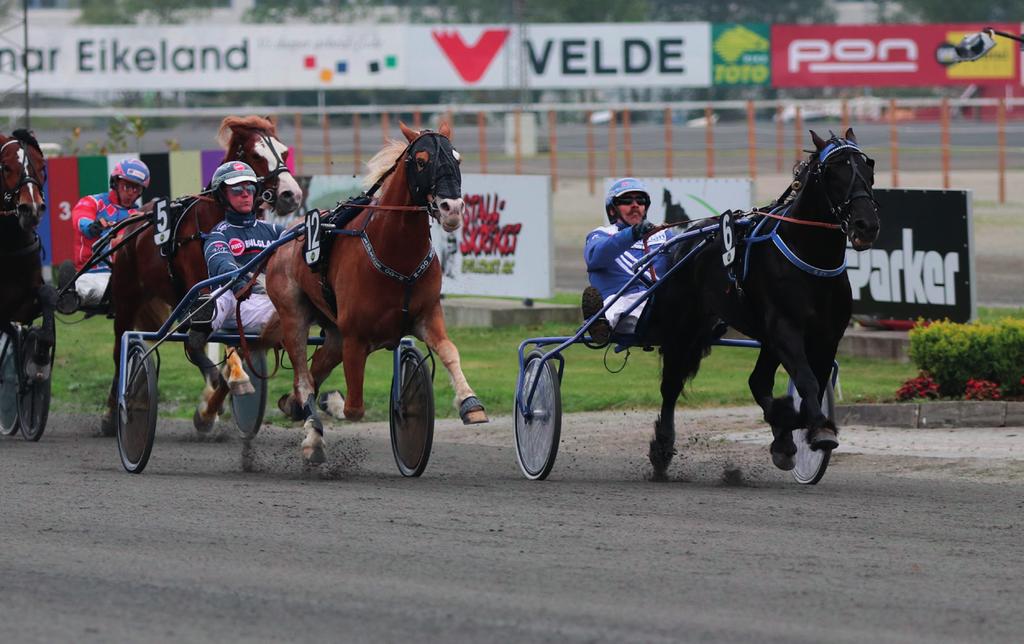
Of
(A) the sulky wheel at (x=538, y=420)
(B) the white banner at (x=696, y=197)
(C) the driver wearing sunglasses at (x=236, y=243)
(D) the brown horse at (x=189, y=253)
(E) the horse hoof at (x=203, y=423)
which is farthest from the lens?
Answer: (B) the white banner at (x=696, y=197)

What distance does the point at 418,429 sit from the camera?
9266 millimetres

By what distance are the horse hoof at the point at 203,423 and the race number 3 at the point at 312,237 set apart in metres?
2.41

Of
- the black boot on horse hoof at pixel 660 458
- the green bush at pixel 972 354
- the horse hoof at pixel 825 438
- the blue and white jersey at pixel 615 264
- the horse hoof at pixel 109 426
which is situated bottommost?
the black boot on horse hoof at pixel 660 458

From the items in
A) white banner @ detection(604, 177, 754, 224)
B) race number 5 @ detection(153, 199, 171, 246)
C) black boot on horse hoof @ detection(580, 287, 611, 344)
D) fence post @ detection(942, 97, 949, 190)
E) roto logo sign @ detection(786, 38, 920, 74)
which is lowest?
black boot on horse hoof @ detection(580, 287, 611, 344)

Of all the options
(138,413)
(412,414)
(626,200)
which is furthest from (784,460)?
(138,413)

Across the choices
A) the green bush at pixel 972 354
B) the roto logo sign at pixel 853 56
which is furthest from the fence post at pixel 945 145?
the green bush at pixel 972 354

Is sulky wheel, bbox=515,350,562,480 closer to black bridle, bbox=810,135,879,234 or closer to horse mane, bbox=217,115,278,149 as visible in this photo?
black bridle, bbox=810,135,879,234

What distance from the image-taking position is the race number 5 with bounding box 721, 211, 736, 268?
28.5ft

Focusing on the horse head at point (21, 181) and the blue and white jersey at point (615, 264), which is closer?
the blue and white jersey at point (615, 264)

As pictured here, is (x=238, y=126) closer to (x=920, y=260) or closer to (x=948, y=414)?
(x=948, y=414)

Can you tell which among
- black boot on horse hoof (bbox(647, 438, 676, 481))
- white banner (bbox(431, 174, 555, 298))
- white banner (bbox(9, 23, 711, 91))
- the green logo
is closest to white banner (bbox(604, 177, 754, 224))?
white banner (bbox(431, 174, 555, 298))

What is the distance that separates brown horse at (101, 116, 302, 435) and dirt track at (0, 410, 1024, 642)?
4.63 feet

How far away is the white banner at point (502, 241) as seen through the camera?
1756cm

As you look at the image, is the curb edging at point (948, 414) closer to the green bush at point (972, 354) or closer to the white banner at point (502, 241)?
the green bush at point (972, 354)
